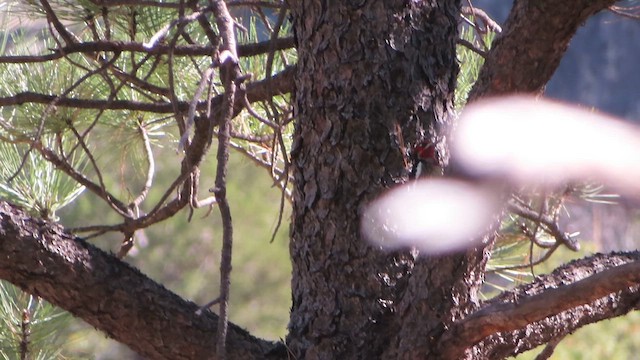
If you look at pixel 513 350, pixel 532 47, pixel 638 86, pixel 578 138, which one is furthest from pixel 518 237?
pixel 638 86

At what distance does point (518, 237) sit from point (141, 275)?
79cm

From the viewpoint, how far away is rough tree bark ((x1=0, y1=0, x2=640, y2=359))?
75 centimetres

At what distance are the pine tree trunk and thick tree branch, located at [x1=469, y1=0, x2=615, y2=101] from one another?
0.10m

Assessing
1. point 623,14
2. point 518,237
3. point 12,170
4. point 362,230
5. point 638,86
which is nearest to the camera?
point 362,230

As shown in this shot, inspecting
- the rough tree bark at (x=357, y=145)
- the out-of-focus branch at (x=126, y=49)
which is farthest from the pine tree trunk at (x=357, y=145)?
the out-of-focus branch at (x=126, y=49)

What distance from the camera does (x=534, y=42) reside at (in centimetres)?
71

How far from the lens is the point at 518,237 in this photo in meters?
1.43

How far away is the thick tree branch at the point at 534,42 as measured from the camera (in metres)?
0.70

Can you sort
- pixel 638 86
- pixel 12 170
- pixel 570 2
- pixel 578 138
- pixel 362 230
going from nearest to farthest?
pixel 570 2 < pixel 362 230 < pixel 578 138 < pixel 12 170 < pixel 638 86

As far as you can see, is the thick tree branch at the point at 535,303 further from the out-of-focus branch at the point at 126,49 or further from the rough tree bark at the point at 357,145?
the out-of-focus branch at the point at 126,49

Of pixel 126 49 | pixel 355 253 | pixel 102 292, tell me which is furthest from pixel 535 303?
pixel 126 49

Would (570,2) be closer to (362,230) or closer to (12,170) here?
(362,230)

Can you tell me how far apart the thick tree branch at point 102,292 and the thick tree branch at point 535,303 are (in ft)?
0.58

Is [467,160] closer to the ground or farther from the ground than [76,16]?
closer to the ground
